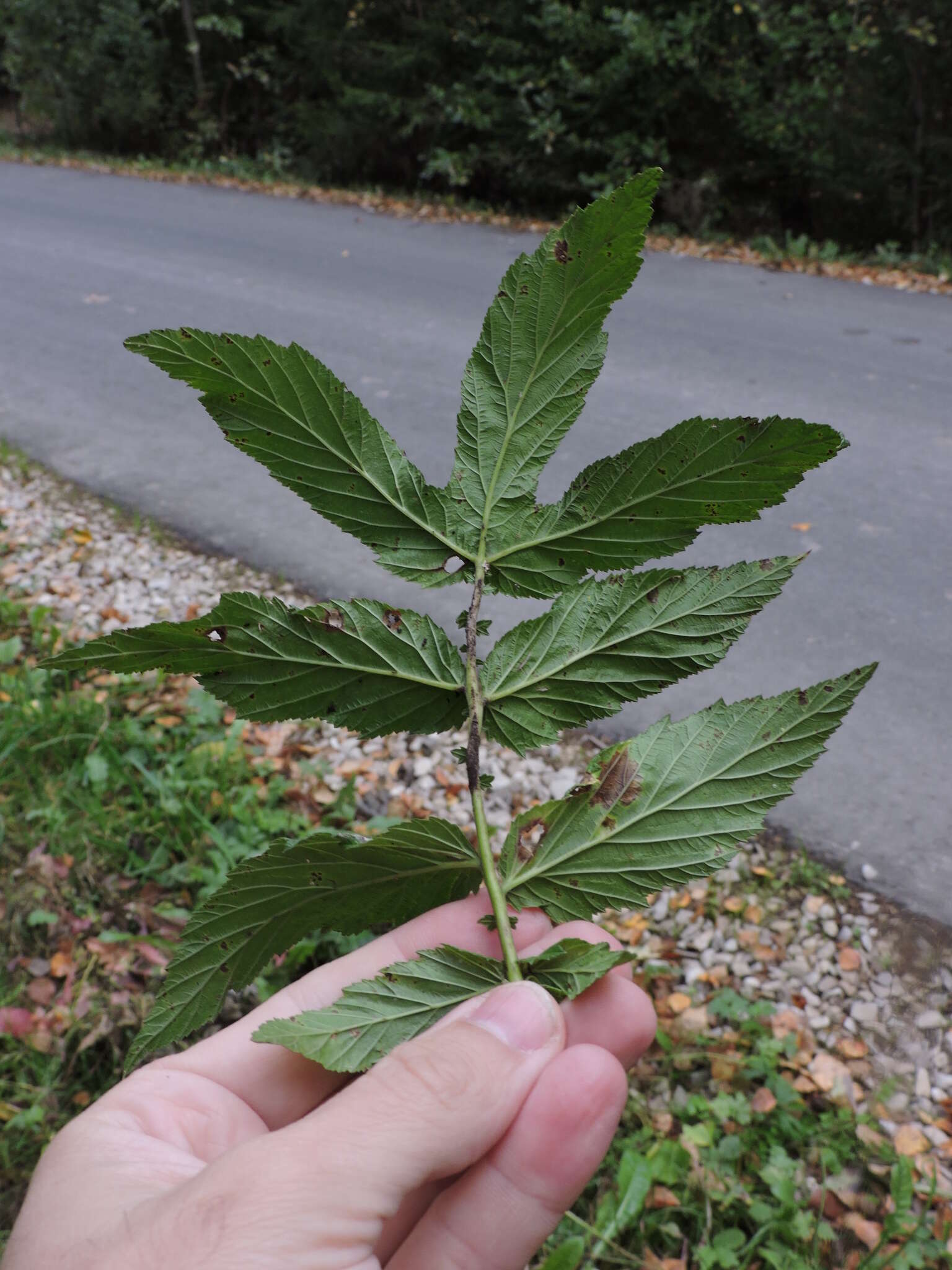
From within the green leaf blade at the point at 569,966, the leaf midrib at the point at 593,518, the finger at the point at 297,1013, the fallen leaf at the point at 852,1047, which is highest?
the leaf midrib at the point at 593,518

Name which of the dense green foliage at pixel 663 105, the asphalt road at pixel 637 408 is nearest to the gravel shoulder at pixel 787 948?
the asphalt road at pixel 637 408

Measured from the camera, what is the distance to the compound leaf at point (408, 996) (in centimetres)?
122

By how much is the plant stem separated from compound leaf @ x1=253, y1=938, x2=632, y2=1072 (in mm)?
35

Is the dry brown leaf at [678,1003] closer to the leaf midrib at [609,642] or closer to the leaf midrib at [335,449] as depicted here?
the leaf midrib at [609,642]

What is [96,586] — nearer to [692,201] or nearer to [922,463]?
[922,463]

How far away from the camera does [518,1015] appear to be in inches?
49.0

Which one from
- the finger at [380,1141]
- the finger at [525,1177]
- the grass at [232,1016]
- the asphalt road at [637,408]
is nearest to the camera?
the finger at [380,1141]

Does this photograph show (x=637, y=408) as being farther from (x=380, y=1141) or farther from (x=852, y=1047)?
(x=380, y=1141)

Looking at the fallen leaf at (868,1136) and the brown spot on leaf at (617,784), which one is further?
the fallen leaf at (868,1136)

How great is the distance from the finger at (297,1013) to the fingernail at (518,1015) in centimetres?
35

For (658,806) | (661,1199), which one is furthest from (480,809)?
(661,1199)

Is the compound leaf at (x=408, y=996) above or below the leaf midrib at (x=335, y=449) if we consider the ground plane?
below

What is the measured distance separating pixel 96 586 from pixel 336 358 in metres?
3.22

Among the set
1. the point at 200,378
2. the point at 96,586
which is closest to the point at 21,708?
the point at 96,586
